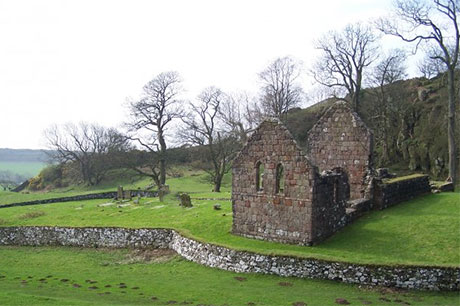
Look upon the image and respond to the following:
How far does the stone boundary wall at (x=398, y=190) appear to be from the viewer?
22.8m

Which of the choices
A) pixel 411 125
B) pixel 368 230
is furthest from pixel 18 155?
pixel 368 230

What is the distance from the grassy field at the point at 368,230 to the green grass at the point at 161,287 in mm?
1387

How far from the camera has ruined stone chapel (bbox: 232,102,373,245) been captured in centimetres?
1953

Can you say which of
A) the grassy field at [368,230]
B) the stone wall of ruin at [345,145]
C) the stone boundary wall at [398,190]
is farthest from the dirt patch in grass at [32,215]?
the stone boundary wall at [398,190]

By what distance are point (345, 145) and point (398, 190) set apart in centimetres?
391

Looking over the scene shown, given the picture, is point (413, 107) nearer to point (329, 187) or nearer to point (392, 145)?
point (392, 145)

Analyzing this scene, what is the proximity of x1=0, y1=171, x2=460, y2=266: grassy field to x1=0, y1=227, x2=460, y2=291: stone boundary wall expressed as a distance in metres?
0.37

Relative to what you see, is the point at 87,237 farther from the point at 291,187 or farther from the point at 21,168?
the point at 21,168

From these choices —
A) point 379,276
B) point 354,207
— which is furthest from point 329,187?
point 379,276

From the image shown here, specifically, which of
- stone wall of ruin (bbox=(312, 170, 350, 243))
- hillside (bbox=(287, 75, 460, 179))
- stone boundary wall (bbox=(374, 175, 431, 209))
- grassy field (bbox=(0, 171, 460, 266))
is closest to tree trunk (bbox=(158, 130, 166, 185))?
grassy field (bbox=(0, 171, 460, 266))

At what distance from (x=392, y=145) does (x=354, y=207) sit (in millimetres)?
33394

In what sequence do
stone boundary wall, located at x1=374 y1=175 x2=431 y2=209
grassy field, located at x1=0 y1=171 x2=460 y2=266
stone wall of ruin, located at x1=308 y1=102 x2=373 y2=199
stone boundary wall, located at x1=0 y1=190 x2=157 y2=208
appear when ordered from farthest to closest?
stone boundary wall, located at x1=0 y1=190 x2=157 y2=208, stone wall of ruin, located at x1=308 y1=102 x2=373 y2=199, stone boundary wall, located at x1=374 y1=175 x2=431 y2=209, grassy field, located at x1=0 y1=171 x2=460 y2=266

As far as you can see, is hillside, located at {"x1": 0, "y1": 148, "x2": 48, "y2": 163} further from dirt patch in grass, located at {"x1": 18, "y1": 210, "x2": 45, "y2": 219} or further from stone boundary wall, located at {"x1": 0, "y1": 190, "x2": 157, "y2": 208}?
dirt patch in grass, located at {"x1": 18, "y1": 210, "x2": 45, "y2": 219}

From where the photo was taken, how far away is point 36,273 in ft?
67.1
